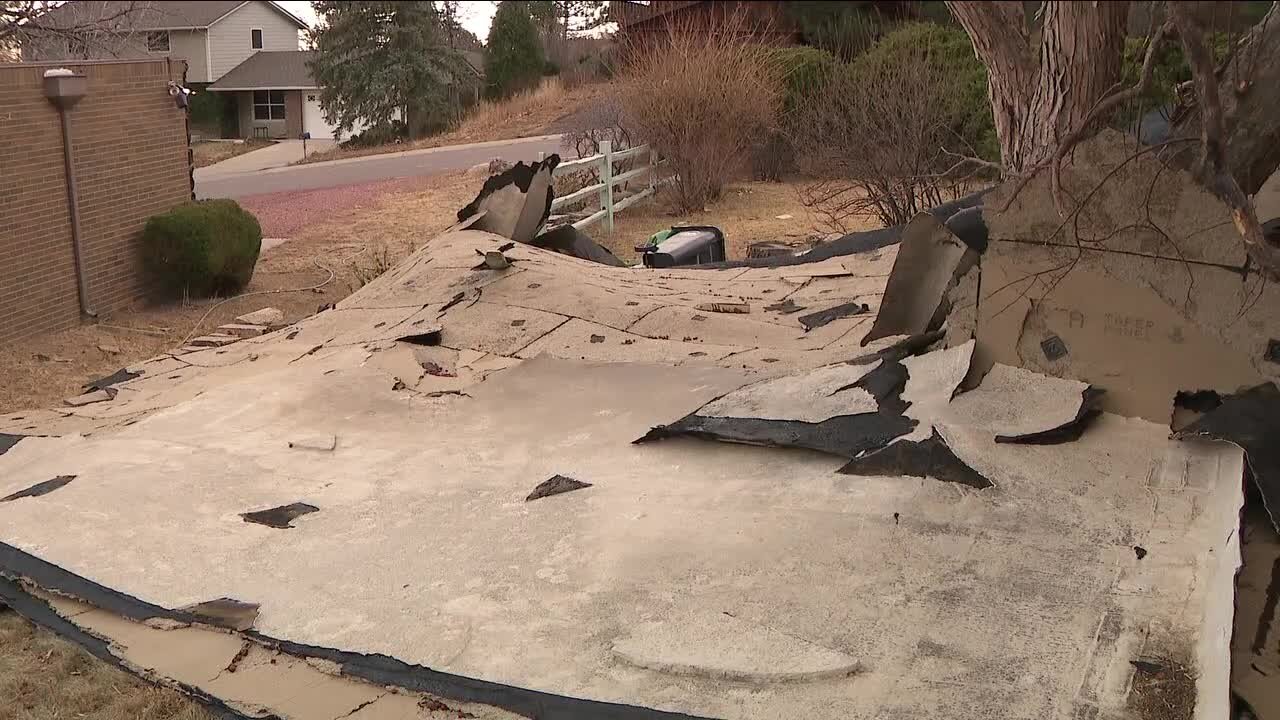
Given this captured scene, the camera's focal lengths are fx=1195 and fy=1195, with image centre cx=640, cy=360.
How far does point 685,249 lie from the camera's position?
11992 millimetres

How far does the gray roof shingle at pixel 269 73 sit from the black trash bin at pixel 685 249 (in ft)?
123

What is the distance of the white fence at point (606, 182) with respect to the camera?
51.0 feet

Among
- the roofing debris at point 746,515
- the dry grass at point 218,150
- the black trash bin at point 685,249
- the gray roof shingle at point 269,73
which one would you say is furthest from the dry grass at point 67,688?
the gray roof shingle at point 269,73

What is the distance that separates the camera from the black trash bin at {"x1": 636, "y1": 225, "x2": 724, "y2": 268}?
38.6ft

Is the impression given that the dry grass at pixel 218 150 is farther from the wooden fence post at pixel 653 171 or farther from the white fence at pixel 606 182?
the white fence at pixel 606 182

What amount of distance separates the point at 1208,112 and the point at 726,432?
3094 millimetres

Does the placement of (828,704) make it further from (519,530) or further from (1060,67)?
(1060,67)

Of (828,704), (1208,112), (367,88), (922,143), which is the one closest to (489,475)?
(828,704)

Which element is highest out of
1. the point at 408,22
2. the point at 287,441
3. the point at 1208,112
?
the point at 408,22

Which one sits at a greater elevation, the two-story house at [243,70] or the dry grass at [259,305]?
the two-story house at [243,70]

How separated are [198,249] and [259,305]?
87cm

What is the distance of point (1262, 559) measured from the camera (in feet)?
13.9

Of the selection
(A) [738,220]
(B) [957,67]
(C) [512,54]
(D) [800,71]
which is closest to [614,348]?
(A) [738,220]

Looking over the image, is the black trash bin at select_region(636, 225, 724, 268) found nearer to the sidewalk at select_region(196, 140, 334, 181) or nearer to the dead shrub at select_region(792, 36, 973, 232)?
the dead shrub at select_region(792, 36, 973, 232)
